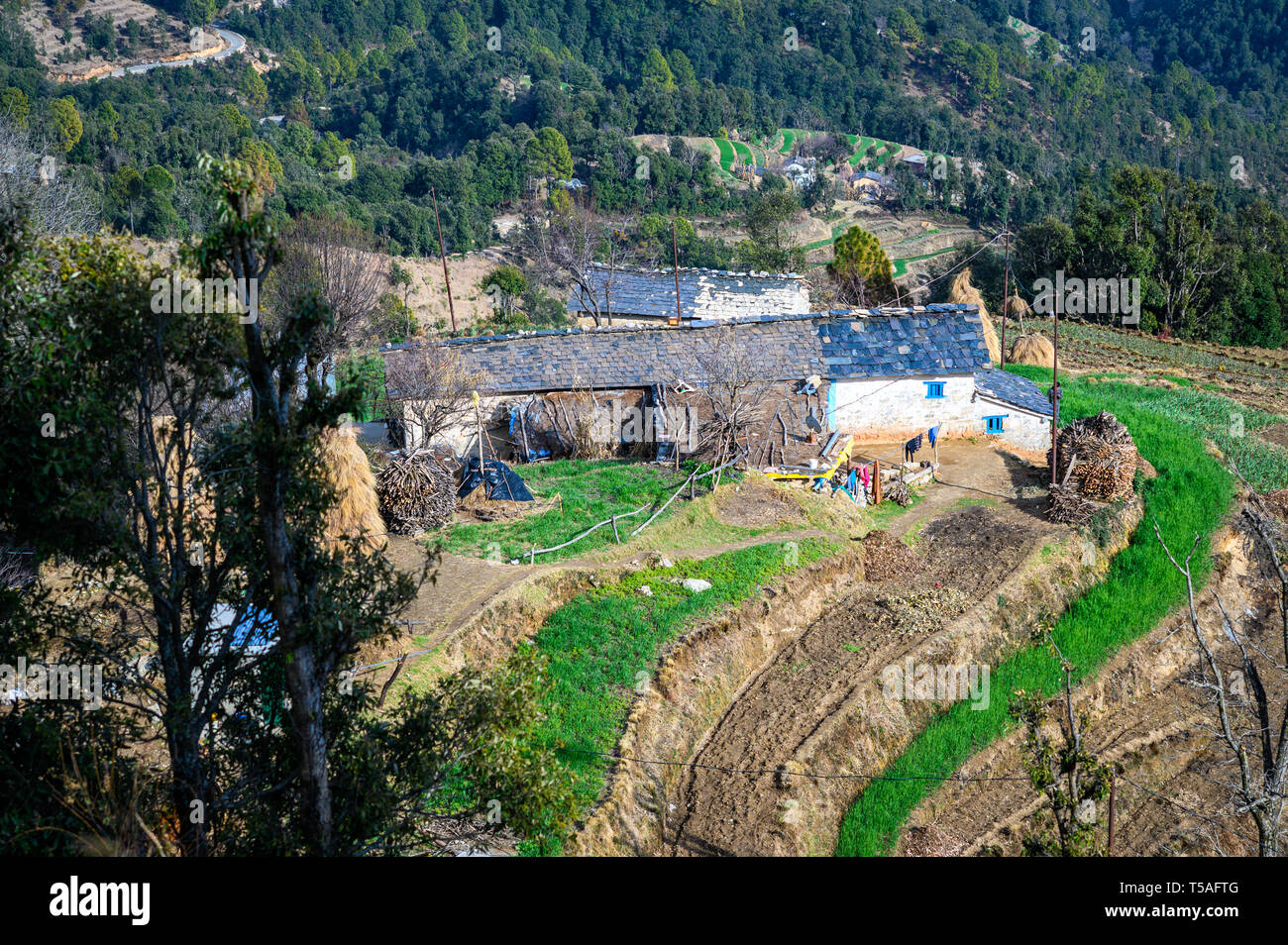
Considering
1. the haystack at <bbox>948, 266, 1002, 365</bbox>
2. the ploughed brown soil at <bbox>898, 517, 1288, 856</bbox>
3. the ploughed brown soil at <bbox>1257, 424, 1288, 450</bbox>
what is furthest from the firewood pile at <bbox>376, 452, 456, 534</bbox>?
the haystack at <bbox>948, 266, 1002, 365</bbox>

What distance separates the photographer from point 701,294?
120 feet

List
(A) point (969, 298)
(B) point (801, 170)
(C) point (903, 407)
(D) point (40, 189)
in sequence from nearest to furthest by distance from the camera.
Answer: (C) point (903, 407)
(D) point (40, 189)
(A) point (969, 298)
(B) point (801, 170)

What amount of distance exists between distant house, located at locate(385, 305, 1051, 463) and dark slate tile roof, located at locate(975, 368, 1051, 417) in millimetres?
44

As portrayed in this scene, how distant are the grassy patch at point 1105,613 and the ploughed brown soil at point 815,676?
47.9 inches

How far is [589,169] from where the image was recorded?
7662 centimetres

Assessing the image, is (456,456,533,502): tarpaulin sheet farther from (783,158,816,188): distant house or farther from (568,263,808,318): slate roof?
(783,158,816,188): distant house

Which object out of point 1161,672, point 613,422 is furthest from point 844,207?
point 1161,672

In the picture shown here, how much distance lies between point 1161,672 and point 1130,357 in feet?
79.4

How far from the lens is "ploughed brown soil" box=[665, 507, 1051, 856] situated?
13.9m

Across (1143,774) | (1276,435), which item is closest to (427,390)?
(1143,774)

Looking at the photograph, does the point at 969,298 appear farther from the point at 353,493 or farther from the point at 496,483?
the point at 353,493

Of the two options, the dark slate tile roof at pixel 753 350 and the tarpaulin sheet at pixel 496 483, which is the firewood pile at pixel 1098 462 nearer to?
the dark slate tile roof at pixel 753 350

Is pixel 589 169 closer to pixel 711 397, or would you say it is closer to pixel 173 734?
pixel 711 397

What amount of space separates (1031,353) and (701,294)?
11117 mm
